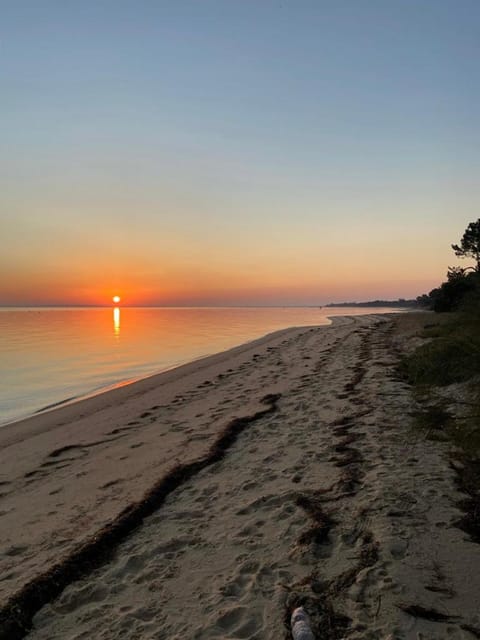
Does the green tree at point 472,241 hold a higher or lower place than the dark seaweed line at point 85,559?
higher

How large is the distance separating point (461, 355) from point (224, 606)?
7.84 meters

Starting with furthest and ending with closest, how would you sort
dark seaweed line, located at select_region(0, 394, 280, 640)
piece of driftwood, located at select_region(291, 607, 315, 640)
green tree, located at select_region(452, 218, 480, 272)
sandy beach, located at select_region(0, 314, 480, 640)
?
green tree, located at select_region(452, 218, 480, 272)
dark seaweed line, located at select_region(0, 394, 280, 640)
sandy beach, located at select_region(0, 314, 480, 640)
piece of driftwood, located at select_region(291, 607, 315, 640)

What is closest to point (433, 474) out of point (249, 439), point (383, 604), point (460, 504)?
point (460, 504)

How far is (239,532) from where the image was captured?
458 centimetres

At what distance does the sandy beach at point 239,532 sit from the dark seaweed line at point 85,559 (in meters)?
0.02

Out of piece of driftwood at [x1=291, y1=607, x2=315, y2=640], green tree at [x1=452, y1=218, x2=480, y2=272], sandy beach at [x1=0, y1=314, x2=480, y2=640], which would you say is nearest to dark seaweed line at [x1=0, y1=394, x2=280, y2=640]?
sandy beach at [x1=0, y1=314, x2=480, y2=640]

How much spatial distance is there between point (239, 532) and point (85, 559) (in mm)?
1554

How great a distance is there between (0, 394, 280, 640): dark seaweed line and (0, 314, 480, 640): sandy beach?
2 centimetres

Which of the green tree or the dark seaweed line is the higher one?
the green tree

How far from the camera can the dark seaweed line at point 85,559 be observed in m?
3.54

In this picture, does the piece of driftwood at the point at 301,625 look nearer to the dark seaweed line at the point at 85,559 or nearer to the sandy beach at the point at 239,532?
the sandy beach at the point at 239,532

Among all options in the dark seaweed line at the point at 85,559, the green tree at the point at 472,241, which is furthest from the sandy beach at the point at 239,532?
the green tree at the point at 472,241

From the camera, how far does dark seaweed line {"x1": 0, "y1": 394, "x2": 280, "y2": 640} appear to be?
11.6 feet

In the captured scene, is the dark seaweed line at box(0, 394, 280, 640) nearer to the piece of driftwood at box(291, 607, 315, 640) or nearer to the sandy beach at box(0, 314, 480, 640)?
the sandy beach at box(0, 314, 480, 640)
